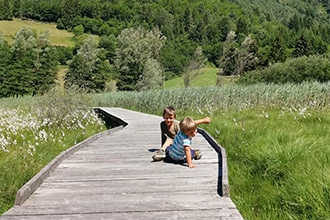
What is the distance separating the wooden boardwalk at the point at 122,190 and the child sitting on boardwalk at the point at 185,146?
0.13 meters

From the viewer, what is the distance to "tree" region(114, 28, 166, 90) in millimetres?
51625

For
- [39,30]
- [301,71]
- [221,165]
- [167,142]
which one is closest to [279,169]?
[221,165]

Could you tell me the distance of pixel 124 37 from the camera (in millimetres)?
51562

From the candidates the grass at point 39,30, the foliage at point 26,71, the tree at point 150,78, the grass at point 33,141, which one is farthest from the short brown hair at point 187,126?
the grass at point 39,30

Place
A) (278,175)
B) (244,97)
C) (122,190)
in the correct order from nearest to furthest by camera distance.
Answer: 1. (122,190)
2. (278,175)
3. (244,97)

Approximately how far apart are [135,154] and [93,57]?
52465 mm

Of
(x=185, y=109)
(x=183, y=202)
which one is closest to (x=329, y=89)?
(x=185, y=109)

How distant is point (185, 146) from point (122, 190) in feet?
3.95

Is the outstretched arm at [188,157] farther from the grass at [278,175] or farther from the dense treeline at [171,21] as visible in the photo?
the dense treeline at [171,21]

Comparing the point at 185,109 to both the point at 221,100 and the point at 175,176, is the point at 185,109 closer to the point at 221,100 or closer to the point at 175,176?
the point at 221,100

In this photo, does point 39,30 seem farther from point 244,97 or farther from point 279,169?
point 279,169

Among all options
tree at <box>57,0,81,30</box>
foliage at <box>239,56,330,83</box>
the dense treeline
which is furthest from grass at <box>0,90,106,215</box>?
tree at <box>57,0,81,30</box>

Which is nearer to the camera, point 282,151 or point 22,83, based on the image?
point 282,151

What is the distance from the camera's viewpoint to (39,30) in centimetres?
9825
